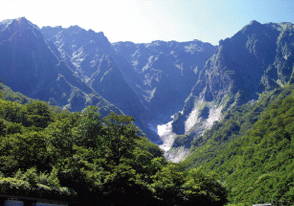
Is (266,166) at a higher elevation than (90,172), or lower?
higher

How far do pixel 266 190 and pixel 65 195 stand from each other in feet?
219

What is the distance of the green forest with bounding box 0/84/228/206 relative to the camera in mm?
27781

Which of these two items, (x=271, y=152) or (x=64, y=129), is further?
(x=271, y=152)

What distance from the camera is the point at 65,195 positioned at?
2742cm

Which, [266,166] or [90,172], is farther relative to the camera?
[266,166]

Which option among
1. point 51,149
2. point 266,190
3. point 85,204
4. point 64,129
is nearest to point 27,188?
point 85,204

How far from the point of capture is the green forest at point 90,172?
2778 centimetres

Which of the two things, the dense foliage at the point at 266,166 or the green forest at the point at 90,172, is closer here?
the green forest at the point at 90,172

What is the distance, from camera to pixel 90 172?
37031 millimetres

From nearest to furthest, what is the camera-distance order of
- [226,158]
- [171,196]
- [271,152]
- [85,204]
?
[85,204], [171,196], [271,152], [226,158]

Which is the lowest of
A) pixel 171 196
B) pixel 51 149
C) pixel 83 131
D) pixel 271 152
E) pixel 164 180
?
pixel 171 196

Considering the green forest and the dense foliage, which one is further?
the dense foliage

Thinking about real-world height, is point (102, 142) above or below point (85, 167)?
above

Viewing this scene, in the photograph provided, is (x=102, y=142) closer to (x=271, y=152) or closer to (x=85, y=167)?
(x=85, y=167)
